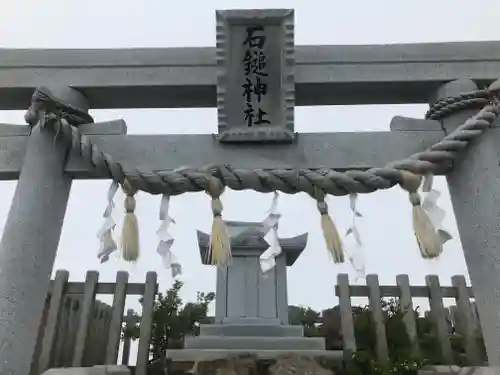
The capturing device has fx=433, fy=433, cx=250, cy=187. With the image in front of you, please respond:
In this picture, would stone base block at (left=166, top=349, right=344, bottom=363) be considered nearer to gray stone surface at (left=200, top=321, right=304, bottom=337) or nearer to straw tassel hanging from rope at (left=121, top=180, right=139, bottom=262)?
gray stone surface at (left=200, top=321, right=304, bottom=337)

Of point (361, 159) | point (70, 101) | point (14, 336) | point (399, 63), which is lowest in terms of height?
point (14, 336)

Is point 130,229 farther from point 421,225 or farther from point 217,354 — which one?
point 217,354

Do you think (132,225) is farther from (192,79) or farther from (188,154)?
(192,79)

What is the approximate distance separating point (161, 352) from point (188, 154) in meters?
3.90

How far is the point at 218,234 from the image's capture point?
2.13 metres

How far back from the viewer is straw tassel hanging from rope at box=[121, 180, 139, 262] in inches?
84.1

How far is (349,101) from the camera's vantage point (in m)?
2.78

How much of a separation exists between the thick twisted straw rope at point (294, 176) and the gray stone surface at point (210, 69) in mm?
519

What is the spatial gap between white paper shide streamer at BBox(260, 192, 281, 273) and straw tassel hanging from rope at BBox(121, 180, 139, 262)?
0.63 meters

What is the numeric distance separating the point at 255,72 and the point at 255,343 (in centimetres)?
336

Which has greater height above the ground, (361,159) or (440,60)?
(440,60)

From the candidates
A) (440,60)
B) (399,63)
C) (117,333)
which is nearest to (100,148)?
(399,63)

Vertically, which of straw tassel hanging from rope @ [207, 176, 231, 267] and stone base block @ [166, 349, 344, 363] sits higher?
straw tassel hanging from rope @ [207, 176, 231, 267]

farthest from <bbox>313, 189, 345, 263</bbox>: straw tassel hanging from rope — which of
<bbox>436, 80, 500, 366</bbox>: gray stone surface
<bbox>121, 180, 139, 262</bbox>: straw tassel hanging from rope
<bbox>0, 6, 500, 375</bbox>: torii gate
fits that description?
<bbox>121, 180, 139, 262</bbox>: straw tassel hanging from rope
